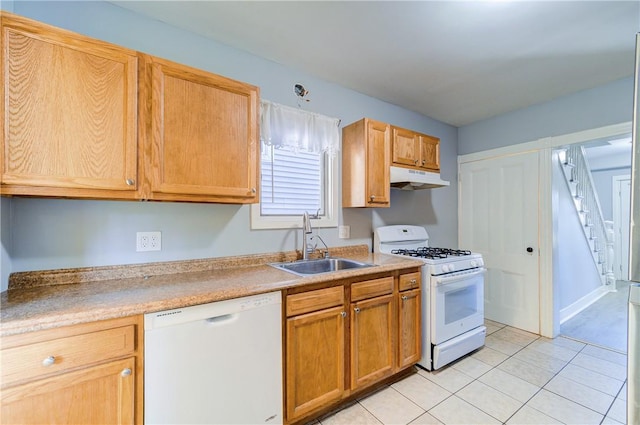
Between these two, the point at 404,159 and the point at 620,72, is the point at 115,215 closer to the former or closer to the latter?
the point at 404,159

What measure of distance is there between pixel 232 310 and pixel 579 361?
307cm

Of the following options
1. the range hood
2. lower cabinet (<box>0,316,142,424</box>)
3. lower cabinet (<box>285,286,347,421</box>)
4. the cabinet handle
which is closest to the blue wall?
the range hood

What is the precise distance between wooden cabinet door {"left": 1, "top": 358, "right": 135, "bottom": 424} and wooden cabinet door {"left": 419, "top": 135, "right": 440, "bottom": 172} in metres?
2.81

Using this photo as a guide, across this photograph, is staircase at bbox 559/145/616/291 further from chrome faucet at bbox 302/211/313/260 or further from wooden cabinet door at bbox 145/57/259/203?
wooden cabinet door at bbox 145/57/259/203

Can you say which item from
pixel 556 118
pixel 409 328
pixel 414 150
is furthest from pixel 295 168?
pixel 556 118

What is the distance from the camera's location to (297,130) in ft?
7.47

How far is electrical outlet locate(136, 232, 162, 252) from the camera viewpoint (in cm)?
168

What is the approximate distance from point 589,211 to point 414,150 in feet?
12.7

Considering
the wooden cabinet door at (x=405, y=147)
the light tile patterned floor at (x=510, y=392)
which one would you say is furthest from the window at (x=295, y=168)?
the light tile patterned floor at (x=510, y=392)

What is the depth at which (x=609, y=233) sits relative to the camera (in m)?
4.95

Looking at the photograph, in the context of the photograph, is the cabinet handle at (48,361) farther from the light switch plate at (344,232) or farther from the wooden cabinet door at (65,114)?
the light switch plate at (344,232)

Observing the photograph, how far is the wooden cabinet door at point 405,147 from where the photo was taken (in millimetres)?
2604

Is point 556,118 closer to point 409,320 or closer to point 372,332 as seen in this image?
point 409,320

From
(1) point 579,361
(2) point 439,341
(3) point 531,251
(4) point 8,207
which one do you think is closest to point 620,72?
(3) point 531,251
